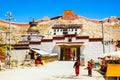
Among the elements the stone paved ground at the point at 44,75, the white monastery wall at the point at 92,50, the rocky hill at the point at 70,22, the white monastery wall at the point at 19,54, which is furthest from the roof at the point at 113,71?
the rocky hill at the point at 70,22

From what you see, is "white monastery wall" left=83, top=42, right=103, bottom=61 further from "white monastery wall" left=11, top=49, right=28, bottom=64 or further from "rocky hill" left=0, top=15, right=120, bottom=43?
"rocky hill" left=0, top=15, right=120, bottom=43

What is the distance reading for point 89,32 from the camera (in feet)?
343

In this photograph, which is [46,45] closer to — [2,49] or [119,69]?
[2,49]

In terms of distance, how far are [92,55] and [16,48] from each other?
13101mm

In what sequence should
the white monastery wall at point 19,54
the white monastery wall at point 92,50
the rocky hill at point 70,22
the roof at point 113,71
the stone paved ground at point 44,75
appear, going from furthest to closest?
the rocky hill at point 70,22 < the white monastery wall at point 92,50 < the white monastery wall at point 19,54 < the stone paved ground at point 44,75 < the roof at point 113,71

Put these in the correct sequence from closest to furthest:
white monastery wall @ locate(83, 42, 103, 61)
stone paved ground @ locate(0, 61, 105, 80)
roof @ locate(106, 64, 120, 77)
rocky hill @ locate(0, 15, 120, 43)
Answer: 1. roof @ locate(106, 64, 120, 77)
2. stone paved ground @ locate(0, 61, 105, 80)
3. white monastery wall @ locate(83, 42, 103, 61)
4. rocky hill @ locate(0, 15, 120, 43)

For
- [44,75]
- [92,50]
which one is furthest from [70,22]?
[44,75]

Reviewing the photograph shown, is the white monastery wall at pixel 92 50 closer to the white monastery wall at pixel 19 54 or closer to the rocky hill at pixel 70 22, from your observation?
the white monastery wall at pixel 19 54

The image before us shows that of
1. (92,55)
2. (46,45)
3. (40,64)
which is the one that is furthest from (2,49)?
(92,55)

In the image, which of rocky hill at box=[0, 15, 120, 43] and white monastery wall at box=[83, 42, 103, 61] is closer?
white monastery wall at box=[83, 42, 103, 61]

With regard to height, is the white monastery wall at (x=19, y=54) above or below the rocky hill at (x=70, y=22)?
below

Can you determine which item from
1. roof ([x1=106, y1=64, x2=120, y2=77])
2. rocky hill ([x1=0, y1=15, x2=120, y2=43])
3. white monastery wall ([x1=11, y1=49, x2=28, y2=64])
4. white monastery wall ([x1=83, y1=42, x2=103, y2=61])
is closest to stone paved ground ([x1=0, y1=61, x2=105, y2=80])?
roof ([x1=106, y1=64, x2=120, y2=77])

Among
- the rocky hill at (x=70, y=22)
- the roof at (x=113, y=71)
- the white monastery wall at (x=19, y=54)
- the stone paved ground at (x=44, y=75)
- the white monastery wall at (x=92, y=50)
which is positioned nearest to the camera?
the roof at (x=113, y=71)

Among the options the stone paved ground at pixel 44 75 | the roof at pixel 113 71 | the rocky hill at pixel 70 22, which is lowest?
the stone paved ground at pixel 44 75
